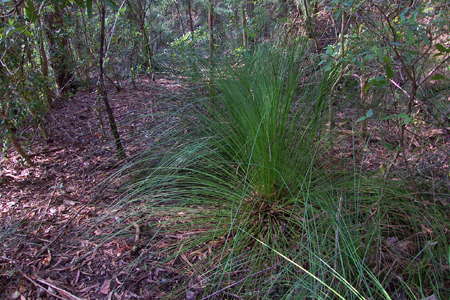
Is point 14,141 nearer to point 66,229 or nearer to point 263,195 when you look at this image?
point 66,229

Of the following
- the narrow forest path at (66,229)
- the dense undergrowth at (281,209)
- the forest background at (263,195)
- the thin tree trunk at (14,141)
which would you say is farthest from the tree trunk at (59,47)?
the dense undergrowth at (281,209)

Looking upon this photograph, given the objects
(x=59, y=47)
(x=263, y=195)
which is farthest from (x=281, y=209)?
(x=59, y=47)

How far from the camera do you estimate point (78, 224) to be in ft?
6.55

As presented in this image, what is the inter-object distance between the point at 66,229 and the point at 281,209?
1.18 metres

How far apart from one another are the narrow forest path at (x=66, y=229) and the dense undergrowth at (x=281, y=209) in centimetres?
21

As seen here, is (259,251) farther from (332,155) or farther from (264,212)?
(332,155)

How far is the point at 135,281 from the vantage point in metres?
1.62

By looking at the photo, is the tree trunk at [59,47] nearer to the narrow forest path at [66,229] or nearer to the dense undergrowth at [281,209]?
the narrow forest path at [66,229]

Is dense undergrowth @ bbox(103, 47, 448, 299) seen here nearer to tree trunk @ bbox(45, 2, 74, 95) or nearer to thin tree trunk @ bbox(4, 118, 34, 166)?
thin tree trunk @ bbox(4, 118, 34, 166)

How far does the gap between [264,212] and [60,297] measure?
99cm

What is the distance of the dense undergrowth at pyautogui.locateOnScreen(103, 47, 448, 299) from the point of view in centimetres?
138

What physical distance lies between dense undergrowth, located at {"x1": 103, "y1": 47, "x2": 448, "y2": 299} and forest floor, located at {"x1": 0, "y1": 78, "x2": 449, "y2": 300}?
159mm

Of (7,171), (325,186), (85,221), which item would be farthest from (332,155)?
(7,171)

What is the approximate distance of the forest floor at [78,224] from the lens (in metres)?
1.62
